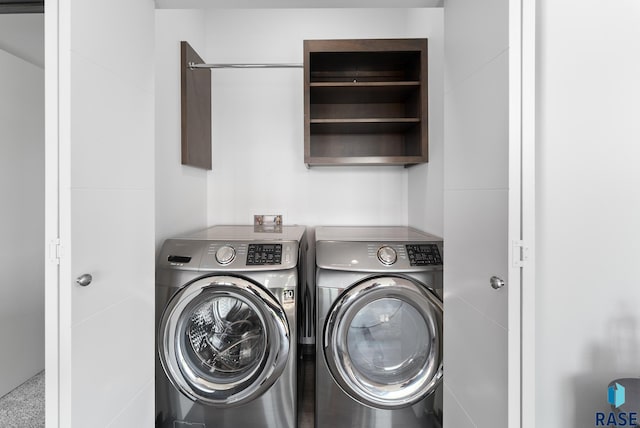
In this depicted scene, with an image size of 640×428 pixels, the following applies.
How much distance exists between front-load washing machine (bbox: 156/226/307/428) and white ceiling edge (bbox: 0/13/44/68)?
37.8 inches

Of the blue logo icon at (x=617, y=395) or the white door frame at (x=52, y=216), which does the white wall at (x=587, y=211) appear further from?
the white door frame at (x=52, y=216)

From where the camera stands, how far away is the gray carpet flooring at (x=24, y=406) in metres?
1.36

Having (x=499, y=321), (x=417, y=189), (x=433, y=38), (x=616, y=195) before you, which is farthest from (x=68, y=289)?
(x=433, y=38)

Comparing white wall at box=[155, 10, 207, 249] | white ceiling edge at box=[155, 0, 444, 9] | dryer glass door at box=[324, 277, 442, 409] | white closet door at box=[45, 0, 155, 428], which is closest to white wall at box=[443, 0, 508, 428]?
white ceiling edge at box=[155, 0, 444, 9]

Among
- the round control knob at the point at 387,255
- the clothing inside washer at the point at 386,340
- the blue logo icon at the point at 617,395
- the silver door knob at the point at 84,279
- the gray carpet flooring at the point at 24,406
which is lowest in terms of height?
the gray carpet flooring at the point at 24,406

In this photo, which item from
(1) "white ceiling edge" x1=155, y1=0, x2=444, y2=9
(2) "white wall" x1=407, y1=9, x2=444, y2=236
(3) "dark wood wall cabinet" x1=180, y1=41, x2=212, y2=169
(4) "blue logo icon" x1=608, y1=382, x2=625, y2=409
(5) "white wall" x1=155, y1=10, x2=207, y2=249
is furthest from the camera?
(3) "dark wood wall cabinet" x1=180, y1=41, x2=212, y2=169

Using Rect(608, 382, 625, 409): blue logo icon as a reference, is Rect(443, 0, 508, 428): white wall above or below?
above

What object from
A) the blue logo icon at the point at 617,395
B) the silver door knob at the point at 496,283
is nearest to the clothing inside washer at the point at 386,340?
the silver door knob at the point at 496,283

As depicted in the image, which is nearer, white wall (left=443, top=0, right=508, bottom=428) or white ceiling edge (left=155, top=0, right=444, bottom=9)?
white wall (left=443, top=0, right=508, bottom=428)

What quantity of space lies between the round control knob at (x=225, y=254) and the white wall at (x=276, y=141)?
3.29 feet

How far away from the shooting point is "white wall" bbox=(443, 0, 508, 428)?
905mm

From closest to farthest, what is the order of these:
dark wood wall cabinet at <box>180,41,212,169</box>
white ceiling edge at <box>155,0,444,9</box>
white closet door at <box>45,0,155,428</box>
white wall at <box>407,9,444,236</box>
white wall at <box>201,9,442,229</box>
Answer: white closet door at <box>45,0,155,428</box> < white ceiling edge at <box>155,0,444,9</box> < white wall at <box>407,9,444,236</box> < dark wood wall cabinet at <box>180,41,212,169</box> < white wall at <box>201,9,442,229</box>

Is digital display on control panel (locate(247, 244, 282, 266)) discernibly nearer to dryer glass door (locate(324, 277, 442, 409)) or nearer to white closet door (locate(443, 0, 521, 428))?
dryer glass door (locate(324, 277, 442, 409))

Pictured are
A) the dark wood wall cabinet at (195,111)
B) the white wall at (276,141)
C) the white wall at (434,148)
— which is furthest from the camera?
the white wall at (276,141)
